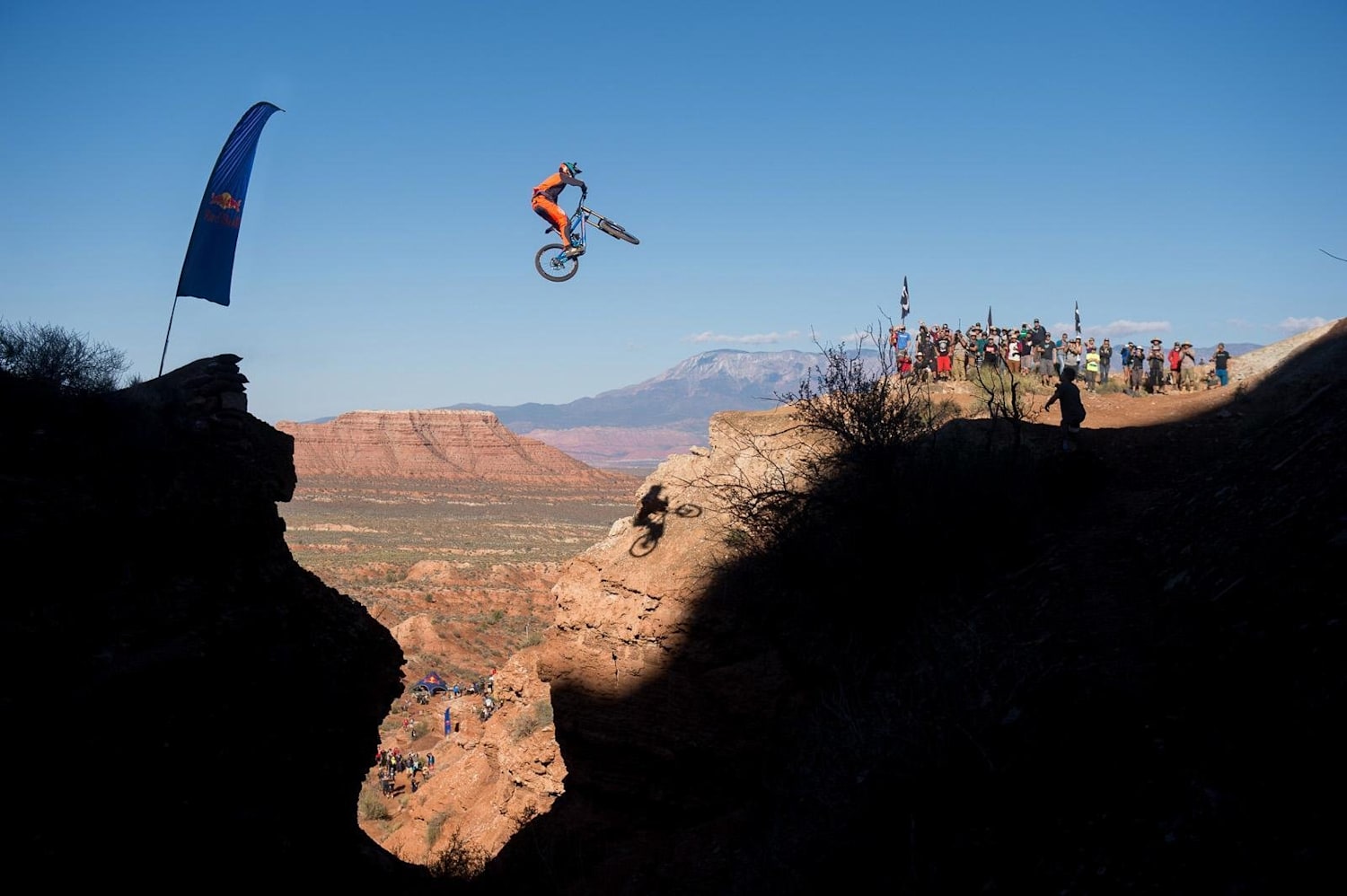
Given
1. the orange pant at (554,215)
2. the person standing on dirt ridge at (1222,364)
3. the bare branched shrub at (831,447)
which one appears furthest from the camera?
the person standing on dirt ridge at (1222,364)

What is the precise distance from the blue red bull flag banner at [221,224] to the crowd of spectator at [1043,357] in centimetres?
1677

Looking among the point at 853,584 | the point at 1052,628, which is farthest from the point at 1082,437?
the point at 1052,628

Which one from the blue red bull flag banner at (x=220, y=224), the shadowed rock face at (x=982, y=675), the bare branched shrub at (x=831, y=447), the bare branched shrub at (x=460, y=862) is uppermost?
the blue red bull flag banner at (x=220, y=224)

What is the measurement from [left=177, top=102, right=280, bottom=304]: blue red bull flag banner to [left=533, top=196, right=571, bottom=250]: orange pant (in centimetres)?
445

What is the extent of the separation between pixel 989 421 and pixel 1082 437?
165cm

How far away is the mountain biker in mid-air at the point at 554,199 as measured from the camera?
14.6 meters

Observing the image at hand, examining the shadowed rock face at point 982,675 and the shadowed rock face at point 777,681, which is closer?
the shadowed rock face at point 982,675

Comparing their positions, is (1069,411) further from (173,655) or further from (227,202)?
(173,655)

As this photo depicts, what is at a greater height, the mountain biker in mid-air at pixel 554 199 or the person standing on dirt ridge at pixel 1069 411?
the mountain biker in mid-air at pixel 554 199

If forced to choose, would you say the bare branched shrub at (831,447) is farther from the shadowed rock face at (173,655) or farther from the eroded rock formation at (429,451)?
the eroded rock formation at (429,451)

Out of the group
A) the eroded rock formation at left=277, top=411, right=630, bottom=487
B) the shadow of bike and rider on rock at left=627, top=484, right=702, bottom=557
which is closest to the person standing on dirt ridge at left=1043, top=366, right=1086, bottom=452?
the shadow of bike and rider on rock at left=627, top=484, right=702, bottom=557

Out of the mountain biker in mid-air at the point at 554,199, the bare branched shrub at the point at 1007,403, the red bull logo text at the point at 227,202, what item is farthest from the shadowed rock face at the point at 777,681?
the mountain biker in mid-air at the point at 554,199

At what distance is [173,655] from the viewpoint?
842 cm

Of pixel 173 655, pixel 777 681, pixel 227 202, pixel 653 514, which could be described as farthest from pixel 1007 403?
pixel 173 655
